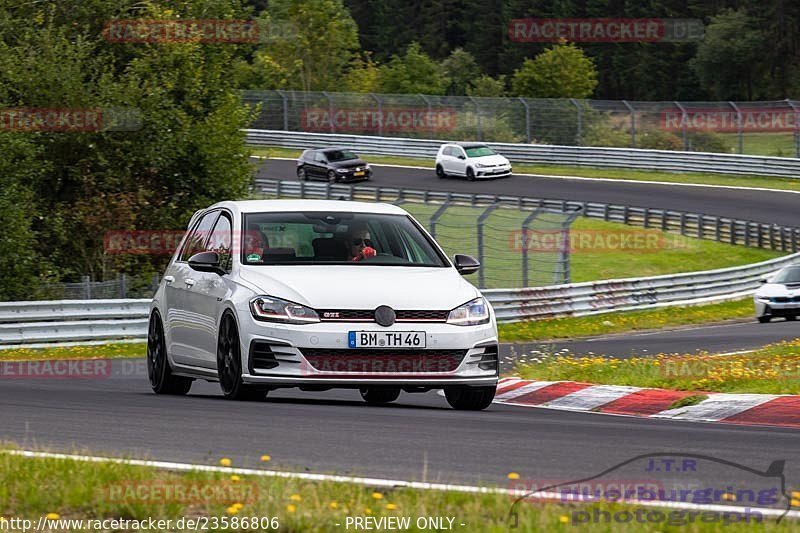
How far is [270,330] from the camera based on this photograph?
1030cm

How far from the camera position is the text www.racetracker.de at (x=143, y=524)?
5.35 m

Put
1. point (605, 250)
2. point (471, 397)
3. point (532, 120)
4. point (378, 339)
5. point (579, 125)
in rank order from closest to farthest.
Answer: point (378, 339)
point (471, 397)
point (605, 250)
point (579, 125)
point (532, 120)

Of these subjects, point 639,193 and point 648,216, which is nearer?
point 648,216

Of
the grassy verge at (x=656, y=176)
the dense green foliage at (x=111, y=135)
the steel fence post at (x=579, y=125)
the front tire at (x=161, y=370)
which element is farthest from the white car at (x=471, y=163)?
the front tire at (x=161, y=370)

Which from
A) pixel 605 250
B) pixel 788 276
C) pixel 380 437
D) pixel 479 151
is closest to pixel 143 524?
pixel 380 437

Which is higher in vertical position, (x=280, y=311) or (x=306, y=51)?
(x=306, y=51)

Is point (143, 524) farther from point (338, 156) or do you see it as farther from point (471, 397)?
point (338, 156)

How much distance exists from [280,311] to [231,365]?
2.21 feet

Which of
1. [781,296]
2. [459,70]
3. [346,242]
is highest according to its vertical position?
[346,242]

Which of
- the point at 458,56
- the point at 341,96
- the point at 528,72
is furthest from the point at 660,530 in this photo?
the point at 458,56

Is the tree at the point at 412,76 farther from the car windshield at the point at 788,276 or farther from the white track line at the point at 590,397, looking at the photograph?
the white track line at the point at 590,397

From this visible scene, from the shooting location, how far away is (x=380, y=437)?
8.15 metres

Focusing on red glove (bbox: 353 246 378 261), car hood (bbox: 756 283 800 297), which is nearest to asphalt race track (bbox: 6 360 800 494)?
red glove (bbox: 353 246 378 261)

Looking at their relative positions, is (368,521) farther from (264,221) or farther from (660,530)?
(264,221)
